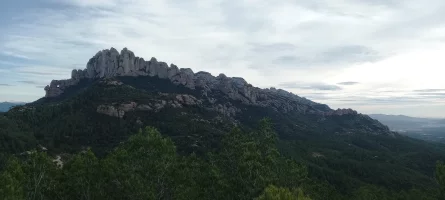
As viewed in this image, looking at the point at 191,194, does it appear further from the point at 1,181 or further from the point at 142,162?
the point at 1,181

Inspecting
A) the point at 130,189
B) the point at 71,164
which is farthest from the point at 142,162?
the point at 71,164

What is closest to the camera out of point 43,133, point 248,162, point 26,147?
point 248,162

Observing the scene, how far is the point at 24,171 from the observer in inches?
2264

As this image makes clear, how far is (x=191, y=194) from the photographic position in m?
58.7

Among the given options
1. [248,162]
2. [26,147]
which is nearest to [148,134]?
[248,162]

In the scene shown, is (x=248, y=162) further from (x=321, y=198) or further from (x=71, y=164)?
(x=321, y=198)

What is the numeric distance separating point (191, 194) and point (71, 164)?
2421 centimetres

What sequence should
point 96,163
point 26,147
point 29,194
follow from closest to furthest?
point 29,194, point 96,163, point 26,147

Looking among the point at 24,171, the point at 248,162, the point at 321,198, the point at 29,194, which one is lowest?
the point at 321,198

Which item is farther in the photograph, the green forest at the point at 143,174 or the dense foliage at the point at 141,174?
the dense foliage at the point at 141,174

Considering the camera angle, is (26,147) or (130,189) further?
(26,147)

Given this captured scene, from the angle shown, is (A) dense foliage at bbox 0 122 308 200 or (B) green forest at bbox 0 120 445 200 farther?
(A) dense foliage at bbox 0 122 308 200

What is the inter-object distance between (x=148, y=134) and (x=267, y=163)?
22839 millimetres

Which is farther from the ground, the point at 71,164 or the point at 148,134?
the point at 148,134
